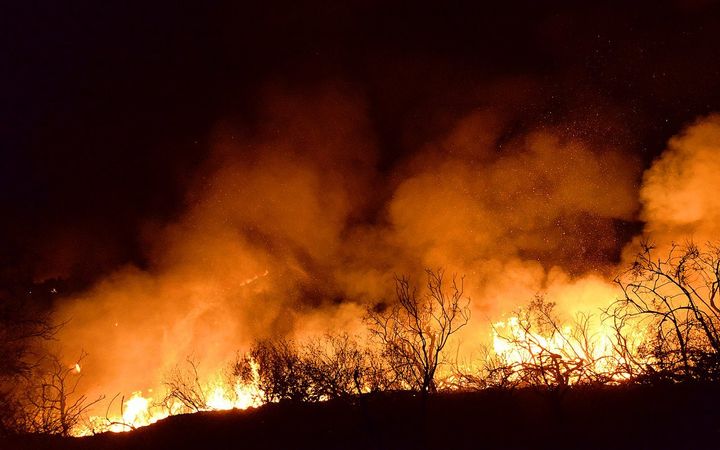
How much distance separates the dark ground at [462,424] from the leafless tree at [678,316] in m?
0.56

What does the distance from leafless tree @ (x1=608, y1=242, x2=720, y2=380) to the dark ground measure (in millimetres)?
557

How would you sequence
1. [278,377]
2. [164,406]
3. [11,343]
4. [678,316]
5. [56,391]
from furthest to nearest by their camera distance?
[56,391], [164,406], [678,316], [11,343], [278,377]

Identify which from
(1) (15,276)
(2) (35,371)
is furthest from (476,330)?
(2) (35,371)

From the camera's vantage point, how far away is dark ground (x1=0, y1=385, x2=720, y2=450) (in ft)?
30.2

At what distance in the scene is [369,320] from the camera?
76.6 feet

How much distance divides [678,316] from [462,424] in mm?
11298

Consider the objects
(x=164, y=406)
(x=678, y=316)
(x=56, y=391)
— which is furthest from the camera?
(x=56, y=391)

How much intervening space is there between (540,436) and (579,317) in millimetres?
10770

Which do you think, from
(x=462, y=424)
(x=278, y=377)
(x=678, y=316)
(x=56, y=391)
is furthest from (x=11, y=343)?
(x=678, y=316)

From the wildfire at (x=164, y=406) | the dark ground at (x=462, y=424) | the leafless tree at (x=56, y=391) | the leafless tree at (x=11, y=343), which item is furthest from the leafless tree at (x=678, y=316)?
the leafless tree at (x=56, y=391)

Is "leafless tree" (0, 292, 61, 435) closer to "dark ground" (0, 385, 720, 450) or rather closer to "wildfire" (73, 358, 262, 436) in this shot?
"dark ground" (0, 385, 720, 450)

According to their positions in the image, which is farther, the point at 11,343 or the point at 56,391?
the point at 56,391

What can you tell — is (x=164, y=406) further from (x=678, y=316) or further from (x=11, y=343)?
(x=678, y=316)

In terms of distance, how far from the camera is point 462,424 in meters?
11.0
